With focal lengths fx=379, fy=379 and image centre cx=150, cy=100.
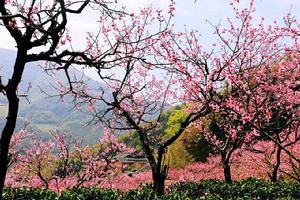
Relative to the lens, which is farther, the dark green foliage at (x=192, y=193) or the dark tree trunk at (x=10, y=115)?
the dark green foliage at (x=192, y=193)

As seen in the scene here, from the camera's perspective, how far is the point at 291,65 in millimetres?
15234

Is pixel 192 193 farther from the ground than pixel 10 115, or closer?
closer

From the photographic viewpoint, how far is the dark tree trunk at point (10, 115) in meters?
7.54

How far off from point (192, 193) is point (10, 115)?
10494 mm

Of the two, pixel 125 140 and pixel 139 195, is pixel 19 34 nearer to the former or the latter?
pixel 139 195

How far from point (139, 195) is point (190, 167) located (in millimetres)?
24449

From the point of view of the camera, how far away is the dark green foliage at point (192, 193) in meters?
11.3

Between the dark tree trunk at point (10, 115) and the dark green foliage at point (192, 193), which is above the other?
the dark tree trunk at point (10, 115)

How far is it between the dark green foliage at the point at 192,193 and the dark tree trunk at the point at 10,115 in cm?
391

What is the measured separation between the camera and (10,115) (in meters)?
7.71

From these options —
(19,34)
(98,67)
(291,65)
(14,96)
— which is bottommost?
(14,96)

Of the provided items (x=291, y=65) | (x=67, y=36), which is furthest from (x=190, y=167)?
(x=67, y=36)

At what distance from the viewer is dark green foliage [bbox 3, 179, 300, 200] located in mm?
11266

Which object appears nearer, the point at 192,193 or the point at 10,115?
the point at 10,115
